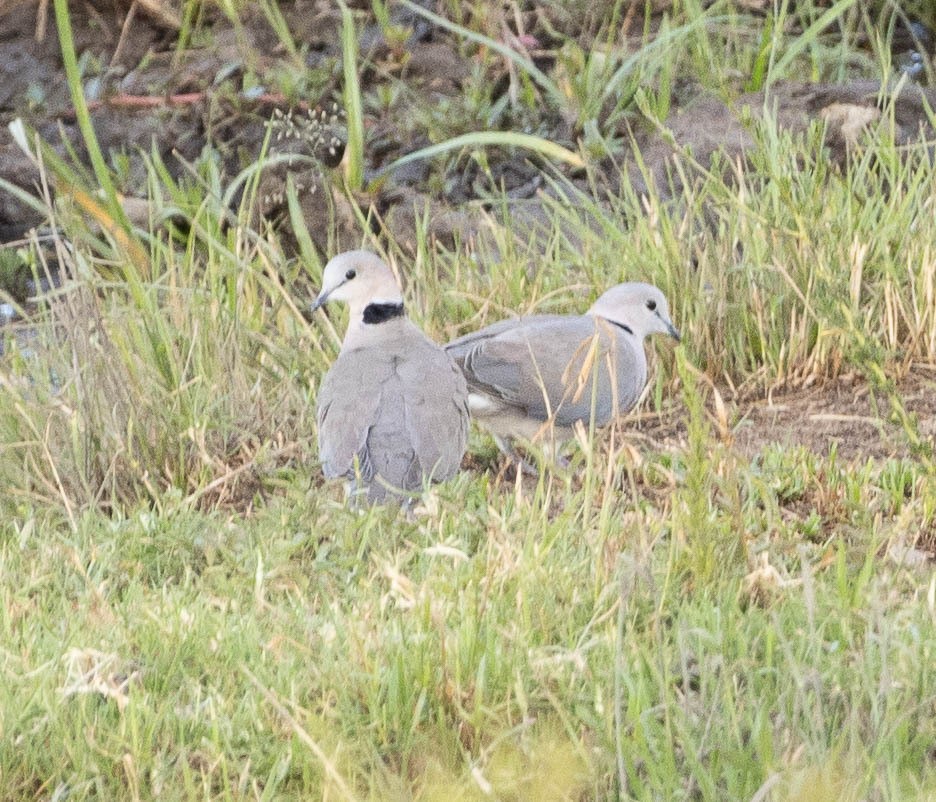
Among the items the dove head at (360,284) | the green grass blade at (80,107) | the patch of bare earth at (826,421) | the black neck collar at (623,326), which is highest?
the green grass blade at (80,107)

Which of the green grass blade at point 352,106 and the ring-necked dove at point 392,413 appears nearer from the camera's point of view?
the ring-necked dove at point 392,413

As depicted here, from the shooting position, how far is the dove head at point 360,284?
16.6 feet

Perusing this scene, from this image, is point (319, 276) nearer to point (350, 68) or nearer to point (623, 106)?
point (350, 68)

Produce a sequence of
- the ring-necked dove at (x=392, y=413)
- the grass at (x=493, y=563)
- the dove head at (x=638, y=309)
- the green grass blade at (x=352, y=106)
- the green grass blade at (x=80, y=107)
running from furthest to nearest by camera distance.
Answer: the green grass blade at (x=352, y=106) → the green grass blade at (x=80, y=107) → the dove head at (x=638, y=309) → the ring-necked dove at (x=392, y=413) → the grass at (x=493, y=563)

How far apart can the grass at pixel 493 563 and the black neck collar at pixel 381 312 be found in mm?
345

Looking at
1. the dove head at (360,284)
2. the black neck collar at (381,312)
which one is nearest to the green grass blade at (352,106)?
the dove head at (360,284)

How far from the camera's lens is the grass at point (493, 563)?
9.39 ft

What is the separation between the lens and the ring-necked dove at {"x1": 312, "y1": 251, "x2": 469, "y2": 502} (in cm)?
434

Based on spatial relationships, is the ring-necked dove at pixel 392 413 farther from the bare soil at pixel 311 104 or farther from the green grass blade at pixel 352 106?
the bare soil at pixel 311 104

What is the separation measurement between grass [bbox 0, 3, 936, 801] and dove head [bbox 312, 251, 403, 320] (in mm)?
325

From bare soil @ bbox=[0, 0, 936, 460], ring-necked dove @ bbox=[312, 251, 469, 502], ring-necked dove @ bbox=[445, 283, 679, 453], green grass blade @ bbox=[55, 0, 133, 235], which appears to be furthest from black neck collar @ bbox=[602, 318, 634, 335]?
green grass blade @ bbox=[55, 0, 133, 235]

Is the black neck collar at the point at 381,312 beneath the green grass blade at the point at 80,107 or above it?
beneath

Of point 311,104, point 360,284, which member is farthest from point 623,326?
point 311,104

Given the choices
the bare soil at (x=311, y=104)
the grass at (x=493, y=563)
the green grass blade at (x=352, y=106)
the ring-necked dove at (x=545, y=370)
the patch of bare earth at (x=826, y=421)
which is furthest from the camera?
the bare soil at (x=311, y=104)
